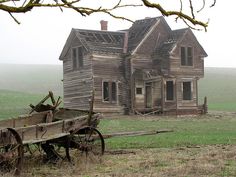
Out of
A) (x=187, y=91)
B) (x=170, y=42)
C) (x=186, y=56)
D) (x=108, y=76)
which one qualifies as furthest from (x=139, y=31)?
(x=187, y=91)

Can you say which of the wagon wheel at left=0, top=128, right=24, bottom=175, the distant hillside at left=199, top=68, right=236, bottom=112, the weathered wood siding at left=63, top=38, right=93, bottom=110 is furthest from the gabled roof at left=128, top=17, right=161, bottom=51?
the wagon wheel at left=0, top=128, right=24, bottom=175

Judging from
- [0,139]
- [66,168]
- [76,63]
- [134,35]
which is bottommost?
[66,168]

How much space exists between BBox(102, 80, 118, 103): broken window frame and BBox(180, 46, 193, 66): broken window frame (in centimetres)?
643

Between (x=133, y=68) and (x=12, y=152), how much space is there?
28.5 meters

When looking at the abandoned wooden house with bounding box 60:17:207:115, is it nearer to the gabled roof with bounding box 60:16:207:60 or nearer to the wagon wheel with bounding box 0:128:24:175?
the gabled roof with bounding box 60:16:207:60

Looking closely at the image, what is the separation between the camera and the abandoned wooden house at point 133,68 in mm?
36562

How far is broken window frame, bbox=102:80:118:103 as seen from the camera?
37.0 m

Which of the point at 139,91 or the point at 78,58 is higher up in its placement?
the point at 78,58

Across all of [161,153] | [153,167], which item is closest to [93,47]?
[161,153]

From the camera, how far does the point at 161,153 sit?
42.2 ft

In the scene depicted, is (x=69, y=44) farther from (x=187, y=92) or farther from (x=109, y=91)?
(x=187, y=92)

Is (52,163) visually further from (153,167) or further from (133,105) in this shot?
(133,105)

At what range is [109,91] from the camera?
37094 mm

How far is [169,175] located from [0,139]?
3.41m
